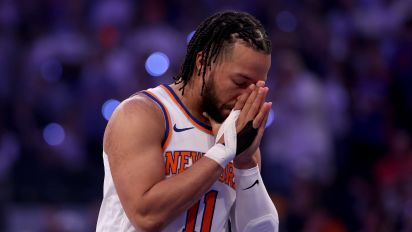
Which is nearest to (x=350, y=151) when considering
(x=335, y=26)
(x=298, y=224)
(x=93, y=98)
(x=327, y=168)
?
(x=327, y=168)

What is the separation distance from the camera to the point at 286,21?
8812mm

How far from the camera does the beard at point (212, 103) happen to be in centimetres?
355

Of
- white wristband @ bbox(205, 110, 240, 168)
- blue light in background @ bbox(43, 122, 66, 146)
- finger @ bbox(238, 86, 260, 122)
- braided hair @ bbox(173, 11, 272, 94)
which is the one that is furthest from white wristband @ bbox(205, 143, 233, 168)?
blue light in background @ bbox(43, 122, 66, 146)

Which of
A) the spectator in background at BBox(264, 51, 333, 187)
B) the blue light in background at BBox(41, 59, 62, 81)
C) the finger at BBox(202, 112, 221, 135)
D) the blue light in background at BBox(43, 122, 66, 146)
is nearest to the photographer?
the finger at BBox(202, 112, 221, 135)

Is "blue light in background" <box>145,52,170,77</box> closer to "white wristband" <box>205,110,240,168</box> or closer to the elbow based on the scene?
"white wristband" <box>205,110,240,168</box>

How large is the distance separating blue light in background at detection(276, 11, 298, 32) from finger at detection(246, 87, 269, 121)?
17.5 feet

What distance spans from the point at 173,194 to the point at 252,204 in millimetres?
592

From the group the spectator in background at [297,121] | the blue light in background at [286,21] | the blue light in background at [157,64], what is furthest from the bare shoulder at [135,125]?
the blue light in background at [286,21]

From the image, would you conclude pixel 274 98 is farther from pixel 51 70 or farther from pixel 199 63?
pixel 199 63

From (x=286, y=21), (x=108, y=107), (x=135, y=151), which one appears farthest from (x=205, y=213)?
(x=286, y=21)

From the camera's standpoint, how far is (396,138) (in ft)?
22.7

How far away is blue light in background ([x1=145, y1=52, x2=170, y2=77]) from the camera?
8.36 m

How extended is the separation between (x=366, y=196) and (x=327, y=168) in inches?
33.4

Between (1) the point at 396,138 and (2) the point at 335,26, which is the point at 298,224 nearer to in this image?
(1) the point at 396,138
